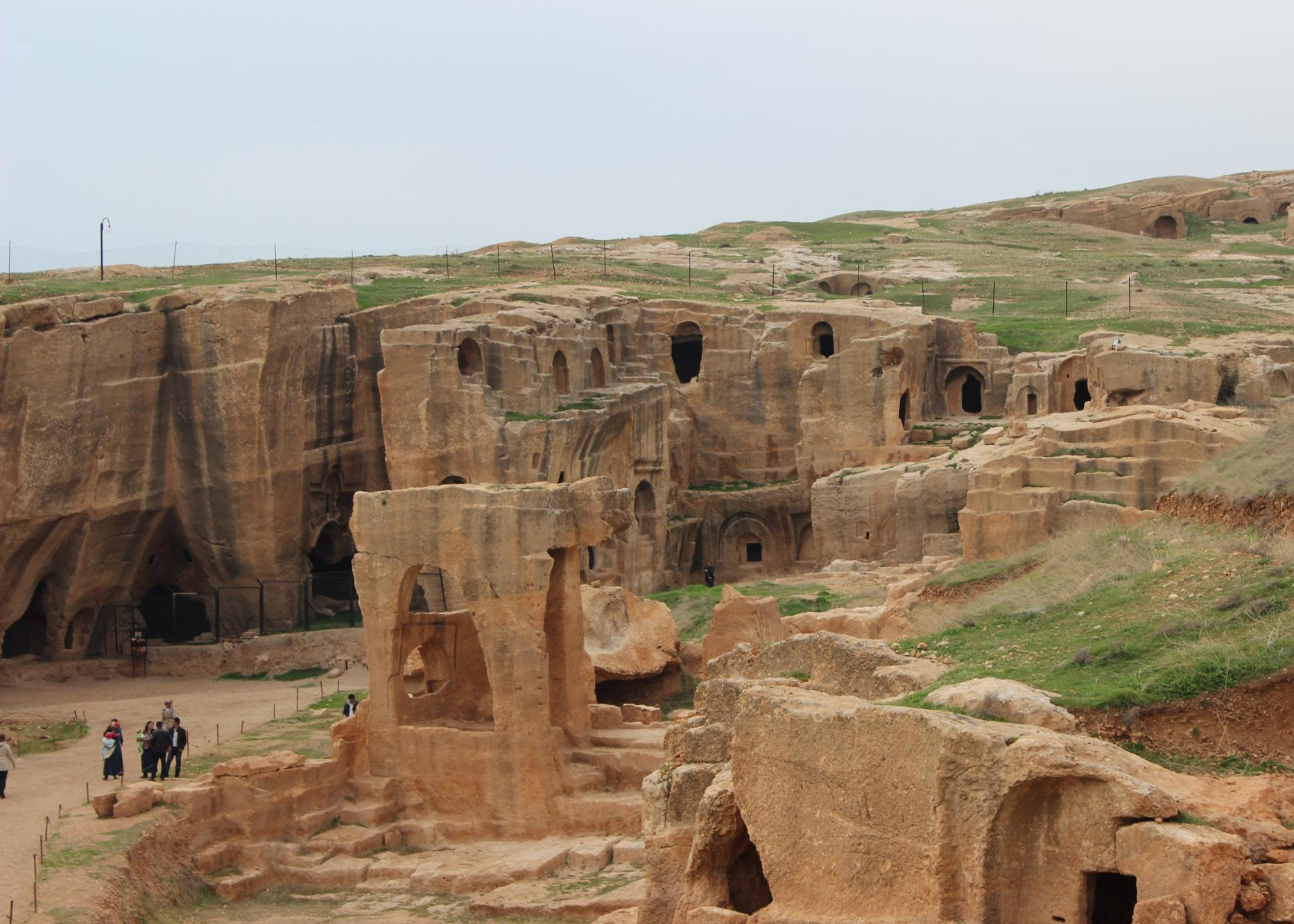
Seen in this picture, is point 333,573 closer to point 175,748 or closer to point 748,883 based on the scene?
point 175,748

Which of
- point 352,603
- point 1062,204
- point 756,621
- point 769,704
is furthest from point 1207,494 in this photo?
point 1062,204

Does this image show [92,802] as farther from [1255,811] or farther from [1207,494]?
[1255,811]

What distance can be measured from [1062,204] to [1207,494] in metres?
66.6

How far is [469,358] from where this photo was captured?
3859cm

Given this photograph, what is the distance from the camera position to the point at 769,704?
12.9 metres

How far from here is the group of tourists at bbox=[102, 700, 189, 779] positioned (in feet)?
75.7

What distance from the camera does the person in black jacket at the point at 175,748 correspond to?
2325 cm

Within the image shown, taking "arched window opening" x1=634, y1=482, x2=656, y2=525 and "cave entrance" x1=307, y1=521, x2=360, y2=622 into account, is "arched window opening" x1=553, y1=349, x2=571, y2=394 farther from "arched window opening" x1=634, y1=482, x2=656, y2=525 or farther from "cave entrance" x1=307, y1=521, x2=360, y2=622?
"cave entrance" x1=307, y1=521, x2=360, y2=622

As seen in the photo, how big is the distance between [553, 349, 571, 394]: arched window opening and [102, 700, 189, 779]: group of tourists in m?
17.3

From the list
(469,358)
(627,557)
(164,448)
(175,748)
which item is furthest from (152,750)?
(627,557)

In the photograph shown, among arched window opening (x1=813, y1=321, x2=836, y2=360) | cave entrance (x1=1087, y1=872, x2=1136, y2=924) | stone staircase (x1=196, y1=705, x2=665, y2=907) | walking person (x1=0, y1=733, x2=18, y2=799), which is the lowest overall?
stone staircase (x1=196, y1=705, x2=665, y2=907)

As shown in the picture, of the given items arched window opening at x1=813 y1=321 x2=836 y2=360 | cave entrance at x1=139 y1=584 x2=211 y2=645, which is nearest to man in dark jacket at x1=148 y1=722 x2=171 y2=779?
cave entrance at x1=139 y1=584 x2=211 y2=645

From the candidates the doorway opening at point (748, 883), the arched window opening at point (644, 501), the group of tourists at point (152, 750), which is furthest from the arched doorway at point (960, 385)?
the doorway opening at point (748, 883)

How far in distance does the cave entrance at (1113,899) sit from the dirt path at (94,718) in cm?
1063
